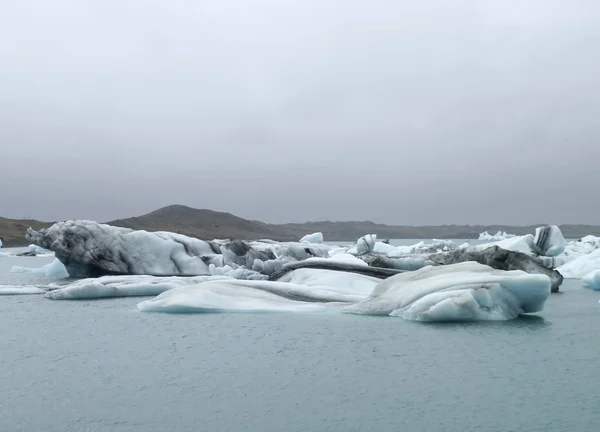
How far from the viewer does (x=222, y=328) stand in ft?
48.4

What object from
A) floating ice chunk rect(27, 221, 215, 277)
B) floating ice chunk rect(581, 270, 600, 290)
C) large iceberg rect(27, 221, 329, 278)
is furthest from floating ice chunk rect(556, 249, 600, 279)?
floating ice chunk rect(27, 221, 215, 277)

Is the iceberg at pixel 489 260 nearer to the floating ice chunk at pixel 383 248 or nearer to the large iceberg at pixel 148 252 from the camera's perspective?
the large iceberg at pixel 148 252

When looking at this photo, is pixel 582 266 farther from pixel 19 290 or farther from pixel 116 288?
pixel 19 290

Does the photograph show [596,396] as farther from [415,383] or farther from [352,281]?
[352,281]

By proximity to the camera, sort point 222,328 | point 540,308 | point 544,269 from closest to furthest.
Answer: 1. point 222,328
2. point 540,308
3. point 544,269

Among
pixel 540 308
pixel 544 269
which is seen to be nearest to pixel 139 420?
pixel 540 308

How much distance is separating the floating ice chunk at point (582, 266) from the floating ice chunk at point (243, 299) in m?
14.1

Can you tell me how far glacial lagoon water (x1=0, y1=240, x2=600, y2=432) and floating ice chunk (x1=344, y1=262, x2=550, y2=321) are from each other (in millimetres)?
432

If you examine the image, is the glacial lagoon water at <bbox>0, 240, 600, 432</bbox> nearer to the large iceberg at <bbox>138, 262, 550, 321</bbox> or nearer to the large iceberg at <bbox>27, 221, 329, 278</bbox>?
the large iceberg at <bbox>138, 262, 550, 321</bbox>

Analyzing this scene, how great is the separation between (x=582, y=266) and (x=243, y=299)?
17369 mm

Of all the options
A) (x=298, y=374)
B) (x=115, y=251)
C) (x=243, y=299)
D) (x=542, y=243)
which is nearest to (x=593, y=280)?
(x=542, y=243)

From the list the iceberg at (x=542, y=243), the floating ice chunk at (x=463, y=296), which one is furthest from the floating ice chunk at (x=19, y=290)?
the iceberg at (x=542, y=243)

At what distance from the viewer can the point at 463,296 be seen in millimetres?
14477

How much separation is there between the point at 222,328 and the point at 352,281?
6075mm
